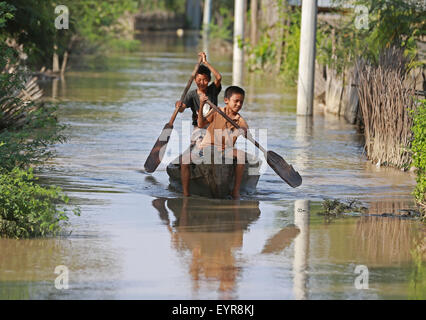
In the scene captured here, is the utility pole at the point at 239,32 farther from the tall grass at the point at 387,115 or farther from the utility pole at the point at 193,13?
the utility pole at the point at 193,13

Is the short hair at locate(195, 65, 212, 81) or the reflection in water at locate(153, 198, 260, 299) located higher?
the short hair at locate(195, 65, 212, 81)

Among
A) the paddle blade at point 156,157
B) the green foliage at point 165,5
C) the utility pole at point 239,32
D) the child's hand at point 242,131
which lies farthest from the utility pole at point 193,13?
the child's hand at point 242,131

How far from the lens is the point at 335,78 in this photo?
16.8m

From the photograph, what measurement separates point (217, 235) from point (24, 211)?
1584 mm

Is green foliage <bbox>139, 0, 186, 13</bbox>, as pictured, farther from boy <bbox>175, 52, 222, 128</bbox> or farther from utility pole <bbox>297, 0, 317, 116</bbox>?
boy <bbox>175, 52, 222, 128</bbox>

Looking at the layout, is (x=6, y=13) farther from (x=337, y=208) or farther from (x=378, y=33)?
(x=378, y=33)

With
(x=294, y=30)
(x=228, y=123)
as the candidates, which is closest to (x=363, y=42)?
(x=294, y=30)

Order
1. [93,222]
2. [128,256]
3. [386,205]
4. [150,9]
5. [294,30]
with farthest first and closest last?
Result: [150,9], [294,30], [386,205], [93,222], [128,256]

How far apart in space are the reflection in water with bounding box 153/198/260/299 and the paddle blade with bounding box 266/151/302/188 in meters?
0.72

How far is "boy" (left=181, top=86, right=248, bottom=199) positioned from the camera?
9.26 meters

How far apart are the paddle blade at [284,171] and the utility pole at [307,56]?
6.55m

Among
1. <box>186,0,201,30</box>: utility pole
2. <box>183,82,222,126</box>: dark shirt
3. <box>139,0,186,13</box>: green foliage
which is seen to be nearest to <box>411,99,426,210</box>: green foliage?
<box>183,82,222,126</box>: dark shirt
